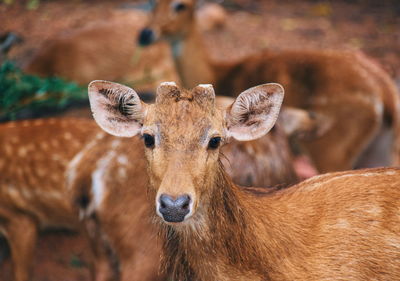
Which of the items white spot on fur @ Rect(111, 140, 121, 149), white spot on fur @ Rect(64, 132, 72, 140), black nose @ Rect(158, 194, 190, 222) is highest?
black nose @ Rect(158, 194, 190, 222)

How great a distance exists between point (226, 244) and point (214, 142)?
0.50 meters

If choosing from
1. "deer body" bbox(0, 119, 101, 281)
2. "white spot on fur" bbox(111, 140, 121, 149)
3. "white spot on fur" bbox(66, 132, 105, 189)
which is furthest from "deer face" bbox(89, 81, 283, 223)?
"deer body" bbox(0, 119, 101, 281)

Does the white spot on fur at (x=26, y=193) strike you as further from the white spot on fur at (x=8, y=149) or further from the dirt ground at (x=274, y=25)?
the dirt ground at (x=274, y=25)

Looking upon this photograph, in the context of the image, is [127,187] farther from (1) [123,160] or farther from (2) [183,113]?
(2) [183,113]

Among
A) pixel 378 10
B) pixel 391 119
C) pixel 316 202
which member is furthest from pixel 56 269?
pixel 378 10

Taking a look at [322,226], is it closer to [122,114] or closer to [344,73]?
[122,114]

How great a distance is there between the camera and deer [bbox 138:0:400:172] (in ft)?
17.1

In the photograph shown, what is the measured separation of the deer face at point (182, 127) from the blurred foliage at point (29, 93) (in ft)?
6.99

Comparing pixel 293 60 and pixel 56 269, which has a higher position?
pixel 293 60

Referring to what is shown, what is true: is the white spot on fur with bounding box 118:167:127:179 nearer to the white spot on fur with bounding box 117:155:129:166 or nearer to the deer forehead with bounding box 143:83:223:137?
the white spot on fur with bounding box 117:155:129:166

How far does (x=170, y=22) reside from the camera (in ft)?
20.4

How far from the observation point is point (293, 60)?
5727mm

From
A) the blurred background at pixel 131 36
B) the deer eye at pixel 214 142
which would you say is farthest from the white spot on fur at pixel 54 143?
the deer eye at pixel 214 142

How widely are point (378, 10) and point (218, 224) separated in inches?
295
